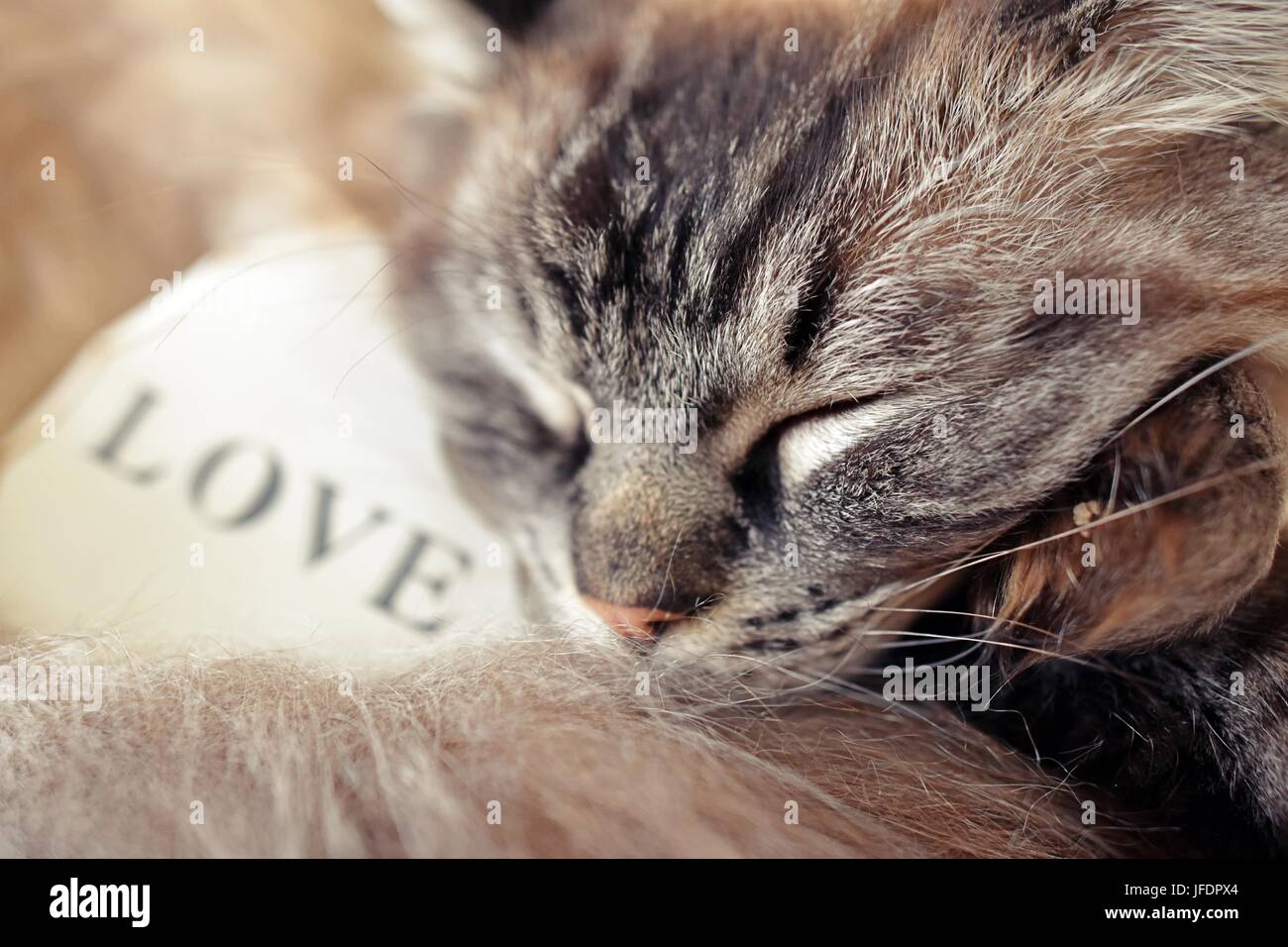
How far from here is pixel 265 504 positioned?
75 centimetres

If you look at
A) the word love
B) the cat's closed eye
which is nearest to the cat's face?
the cat's closed eye

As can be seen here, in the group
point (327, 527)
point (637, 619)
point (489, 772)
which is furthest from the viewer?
point (327, 527)

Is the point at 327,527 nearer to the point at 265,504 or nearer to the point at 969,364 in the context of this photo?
the point at 265,504

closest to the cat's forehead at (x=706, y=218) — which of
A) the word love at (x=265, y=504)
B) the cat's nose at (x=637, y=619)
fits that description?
the cat's nose at (x=637, y=619)

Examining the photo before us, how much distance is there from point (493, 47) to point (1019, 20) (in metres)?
0.40

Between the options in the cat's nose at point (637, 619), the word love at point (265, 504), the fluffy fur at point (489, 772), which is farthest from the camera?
the word love at point (265, 504)

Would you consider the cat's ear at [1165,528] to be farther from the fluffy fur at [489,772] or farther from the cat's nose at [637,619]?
the cat's nose at [637,619]

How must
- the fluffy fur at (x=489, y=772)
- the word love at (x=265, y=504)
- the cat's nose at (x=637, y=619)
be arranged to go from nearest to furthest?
the fluffy fur at (x=489, y=772), the cat's nose at (x=637, y=619), the word love at (x=265, y=504)

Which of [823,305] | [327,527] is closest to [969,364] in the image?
[823,305]

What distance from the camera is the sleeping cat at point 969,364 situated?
1.68ft

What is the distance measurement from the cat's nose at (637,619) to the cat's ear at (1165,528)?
0.22 metres

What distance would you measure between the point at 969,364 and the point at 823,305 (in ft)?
0.30

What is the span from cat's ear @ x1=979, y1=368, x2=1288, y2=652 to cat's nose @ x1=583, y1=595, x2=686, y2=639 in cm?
22

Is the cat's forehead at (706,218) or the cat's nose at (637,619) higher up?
the cat's forehead at (706,218)
